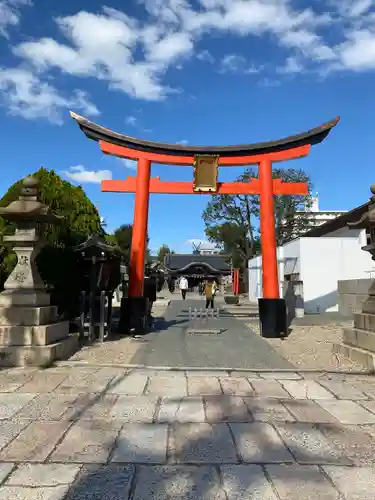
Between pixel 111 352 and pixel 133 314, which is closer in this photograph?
pixel 111 352

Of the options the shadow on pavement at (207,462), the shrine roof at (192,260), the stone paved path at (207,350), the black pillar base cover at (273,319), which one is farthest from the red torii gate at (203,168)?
the shrine roof at (192,260)

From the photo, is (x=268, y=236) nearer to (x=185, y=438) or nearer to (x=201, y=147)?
(x=201, y=147)

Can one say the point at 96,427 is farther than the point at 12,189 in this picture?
No

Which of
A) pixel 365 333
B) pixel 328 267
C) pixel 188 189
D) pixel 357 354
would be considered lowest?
pixel 357 354

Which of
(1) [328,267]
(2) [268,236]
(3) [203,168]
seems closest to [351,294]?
(1) [328,267]

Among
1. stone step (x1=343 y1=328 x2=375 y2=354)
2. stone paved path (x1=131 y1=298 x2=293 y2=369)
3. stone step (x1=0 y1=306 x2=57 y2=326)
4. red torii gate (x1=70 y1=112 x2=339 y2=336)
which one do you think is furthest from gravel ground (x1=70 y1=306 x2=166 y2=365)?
A: stone step (x1=343 y1=328 x2=375 y2=354)

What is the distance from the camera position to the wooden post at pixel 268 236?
1057cm

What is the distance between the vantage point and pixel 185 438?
11.0 ft

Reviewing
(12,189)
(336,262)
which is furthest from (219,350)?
(336,262)

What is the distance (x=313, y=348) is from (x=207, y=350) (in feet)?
7.93

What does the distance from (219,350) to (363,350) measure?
2.87 m

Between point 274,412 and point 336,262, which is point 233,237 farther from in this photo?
point 274,412

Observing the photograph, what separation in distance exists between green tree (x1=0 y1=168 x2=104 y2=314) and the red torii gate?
1347 millimetres

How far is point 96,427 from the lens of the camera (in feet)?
11.8
